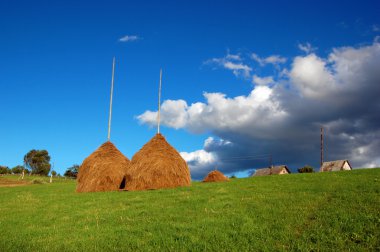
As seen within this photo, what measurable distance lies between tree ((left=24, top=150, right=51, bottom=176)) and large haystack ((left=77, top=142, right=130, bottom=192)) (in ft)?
436

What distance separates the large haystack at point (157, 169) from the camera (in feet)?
80.1

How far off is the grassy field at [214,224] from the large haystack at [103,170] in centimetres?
959

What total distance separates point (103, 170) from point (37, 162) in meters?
137

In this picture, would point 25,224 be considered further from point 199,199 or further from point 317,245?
point 317,245

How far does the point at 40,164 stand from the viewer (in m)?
150

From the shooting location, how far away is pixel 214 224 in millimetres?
11383

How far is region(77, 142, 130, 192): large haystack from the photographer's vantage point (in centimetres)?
2659

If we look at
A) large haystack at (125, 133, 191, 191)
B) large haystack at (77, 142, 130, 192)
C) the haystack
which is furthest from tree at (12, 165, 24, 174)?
large haystack at (125, 133, 191, 191)

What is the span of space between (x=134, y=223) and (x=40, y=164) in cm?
15171

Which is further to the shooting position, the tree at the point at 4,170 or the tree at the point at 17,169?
the tree at the point at 17,169

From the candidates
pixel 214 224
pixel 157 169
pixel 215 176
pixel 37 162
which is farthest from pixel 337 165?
pixel 37 162

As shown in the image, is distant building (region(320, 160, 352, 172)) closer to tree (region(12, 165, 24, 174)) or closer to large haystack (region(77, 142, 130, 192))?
large haystack (region(77, 142, 130, 192))

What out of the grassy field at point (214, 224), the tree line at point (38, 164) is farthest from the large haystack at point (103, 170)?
the tree line at point (38, 164)

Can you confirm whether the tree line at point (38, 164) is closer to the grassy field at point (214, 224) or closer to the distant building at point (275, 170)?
the distant building at point (275, 170)
